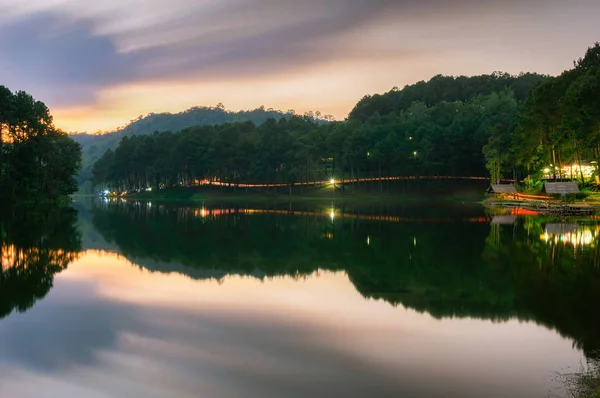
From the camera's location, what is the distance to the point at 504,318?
15117 mm

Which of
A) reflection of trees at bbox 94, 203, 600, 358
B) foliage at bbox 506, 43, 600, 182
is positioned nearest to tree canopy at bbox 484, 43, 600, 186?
foliage at bbox 506, 43, 600, 182

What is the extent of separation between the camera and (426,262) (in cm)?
2488

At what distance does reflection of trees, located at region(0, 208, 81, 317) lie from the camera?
18270 mm

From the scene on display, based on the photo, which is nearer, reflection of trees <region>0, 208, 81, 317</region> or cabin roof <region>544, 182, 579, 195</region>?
reflection of trees <region>0, 208, 81, 317</region>

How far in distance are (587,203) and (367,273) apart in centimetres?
4138

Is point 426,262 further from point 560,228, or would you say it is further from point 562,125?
point 562,125

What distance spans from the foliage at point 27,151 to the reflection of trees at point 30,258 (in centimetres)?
3780

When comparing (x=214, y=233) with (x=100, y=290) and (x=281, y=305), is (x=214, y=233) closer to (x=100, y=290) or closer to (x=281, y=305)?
(x=100, y=290)

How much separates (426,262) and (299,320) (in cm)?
1091

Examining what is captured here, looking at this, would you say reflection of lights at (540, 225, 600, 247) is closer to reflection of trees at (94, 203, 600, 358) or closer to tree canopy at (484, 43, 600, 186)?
reflection of trees at (94, 203, 600, 358)

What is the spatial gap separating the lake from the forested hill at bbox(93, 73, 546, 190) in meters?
75.5

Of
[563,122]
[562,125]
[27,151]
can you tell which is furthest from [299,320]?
[27,151]

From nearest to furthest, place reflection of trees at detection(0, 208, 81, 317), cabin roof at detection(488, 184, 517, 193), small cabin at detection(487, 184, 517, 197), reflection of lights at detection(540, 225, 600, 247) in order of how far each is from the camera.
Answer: reflection of trees at detection(0, 208, 81, 317) → reflection of lights at detection(540, 225, 600, 247) → small cabin at detection(487, 184, 517, 197) → cabin roof at detection(488, 184, 517, 193)

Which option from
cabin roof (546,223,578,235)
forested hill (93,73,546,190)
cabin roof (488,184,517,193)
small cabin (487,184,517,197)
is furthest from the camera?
forested hill (93,73,546,190)
